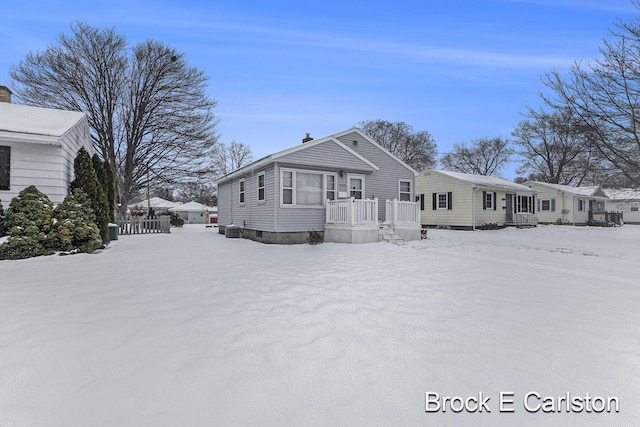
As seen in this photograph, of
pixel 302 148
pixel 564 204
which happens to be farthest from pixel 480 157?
pixel 302 148

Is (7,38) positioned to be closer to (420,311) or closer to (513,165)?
(420,311)

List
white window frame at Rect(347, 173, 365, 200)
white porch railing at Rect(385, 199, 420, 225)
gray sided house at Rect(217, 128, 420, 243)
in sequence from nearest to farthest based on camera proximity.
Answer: gray sided house at Rect(217, 128, 420, 243) < white porch railing at Rect(385, 199, 420, 225) < white window frame at Rect(347, 173, 365, 200)

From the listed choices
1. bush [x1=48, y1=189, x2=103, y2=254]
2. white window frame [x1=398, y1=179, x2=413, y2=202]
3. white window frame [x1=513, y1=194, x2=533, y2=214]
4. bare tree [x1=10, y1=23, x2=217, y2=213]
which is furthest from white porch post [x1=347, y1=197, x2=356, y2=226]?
white window frame [x1=513, y1=194, x2=533, y2=214]

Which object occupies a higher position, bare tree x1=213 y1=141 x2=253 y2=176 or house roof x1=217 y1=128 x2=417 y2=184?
bare tree x1=213 y1=141 x2=253 y2=176

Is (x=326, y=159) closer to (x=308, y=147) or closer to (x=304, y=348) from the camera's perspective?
(x=308, y=147)

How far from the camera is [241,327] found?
3.64 meters

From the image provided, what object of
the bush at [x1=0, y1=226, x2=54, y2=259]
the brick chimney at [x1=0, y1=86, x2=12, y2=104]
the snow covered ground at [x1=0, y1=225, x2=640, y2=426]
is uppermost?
the brick chimney at [x1=0, y1=86, x2=12, y2=104]

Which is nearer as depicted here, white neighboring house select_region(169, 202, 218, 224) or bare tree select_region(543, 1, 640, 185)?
bare tree select_region(543, 1, 640, 185)

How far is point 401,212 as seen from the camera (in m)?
14.0

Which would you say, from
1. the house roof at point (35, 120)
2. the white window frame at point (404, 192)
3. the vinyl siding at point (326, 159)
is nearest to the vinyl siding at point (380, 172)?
the white window frame at point (404, 192)

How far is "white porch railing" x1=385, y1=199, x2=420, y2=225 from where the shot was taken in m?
13.7

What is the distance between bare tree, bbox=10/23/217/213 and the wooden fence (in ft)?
8.36

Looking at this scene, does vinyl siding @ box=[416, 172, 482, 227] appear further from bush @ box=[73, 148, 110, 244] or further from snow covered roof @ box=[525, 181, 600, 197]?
bush @ box=[73, 148, 110, 244]

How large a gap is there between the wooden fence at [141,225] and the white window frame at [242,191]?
270 inches
